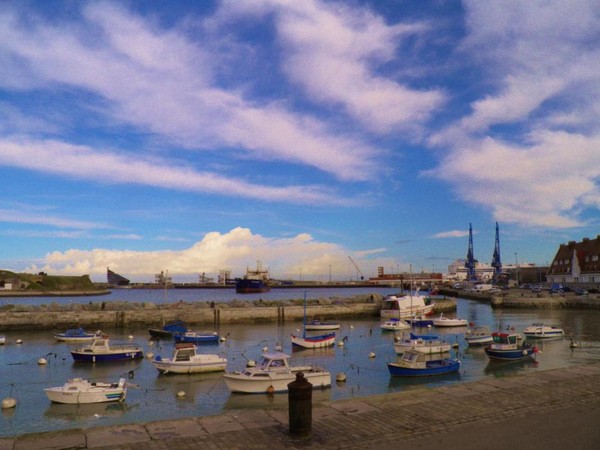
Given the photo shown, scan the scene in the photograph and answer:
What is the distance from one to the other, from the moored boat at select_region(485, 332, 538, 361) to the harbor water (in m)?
0.64

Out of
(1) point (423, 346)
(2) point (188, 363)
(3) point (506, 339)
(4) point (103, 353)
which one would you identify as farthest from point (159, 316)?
(3) point (506, 339)

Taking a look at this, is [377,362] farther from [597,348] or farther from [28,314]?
[28,314]

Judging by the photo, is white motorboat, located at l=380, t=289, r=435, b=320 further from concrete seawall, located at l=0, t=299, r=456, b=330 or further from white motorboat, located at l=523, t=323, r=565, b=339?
white motorboat, located at l=523, t=323, r=565, b=339

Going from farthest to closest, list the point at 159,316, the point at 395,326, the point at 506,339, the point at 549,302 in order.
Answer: the point at 549,302 → the point at 159,316 → the point at 395,326 → the point at 506,339

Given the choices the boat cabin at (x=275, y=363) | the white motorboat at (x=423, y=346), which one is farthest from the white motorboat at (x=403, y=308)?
the boat cabin at (x=275, y=363)

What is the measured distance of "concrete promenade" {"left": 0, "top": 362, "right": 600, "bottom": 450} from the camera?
433 inches

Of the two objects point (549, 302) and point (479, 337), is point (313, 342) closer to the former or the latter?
point (479, 337)

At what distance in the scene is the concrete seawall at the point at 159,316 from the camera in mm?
61031

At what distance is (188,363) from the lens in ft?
110

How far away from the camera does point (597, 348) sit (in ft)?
143

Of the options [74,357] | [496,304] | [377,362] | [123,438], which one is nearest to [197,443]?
[123,438]

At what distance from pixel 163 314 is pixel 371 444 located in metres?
59.6

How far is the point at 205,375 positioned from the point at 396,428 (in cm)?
2384

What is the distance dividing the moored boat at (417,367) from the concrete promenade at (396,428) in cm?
1581
